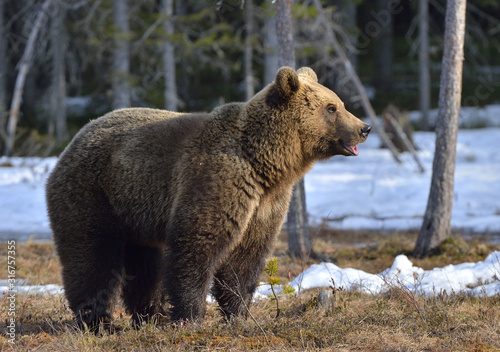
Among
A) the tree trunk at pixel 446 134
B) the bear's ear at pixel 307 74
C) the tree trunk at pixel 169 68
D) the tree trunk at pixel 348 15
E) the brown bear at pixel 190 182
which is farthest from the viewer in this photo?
the tree trunk at pixel 348 15

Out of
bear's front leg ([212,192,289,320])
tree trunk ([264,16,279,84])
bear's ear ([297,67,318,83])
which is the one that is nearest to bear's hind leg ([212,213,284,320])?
bear's front leg ([212,192,289,320])

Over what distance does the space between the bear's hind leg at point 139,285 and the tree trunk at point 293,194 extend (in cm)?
358

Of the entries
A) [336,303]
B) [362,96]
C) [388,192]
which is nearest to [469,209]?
[388,192]

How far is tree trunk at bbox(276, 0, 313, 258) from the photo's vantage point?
29.5 ft

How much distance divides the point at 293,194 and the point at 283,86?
164 inches

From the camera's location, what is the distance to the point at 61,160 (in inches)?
230

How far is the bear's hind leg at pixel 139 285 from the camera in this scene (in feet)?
19.7

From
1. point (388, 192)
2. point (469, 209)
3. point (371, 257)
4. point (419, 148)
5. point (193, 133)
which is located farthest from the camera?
point (419, 148)

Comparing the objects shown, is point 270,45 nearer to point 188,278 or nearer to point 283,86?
point 283,86

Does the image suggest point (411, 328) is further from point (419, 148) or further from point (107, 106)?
point (107, 106)

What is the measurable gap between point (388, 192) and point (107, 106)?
54.0 feet

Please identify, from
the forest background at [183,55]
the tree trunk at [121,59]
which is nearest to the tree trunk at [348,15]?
the forest background at [183,55]

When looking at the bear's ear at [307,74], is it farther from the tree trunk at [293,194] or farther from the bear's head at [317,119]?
the tree trunk at [293,194]

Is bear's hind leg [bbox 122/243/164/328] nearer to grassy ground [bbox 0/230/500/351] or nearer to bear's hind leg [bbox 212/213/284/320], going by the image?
→ grassy ground [bbox 0/230/500/351]
